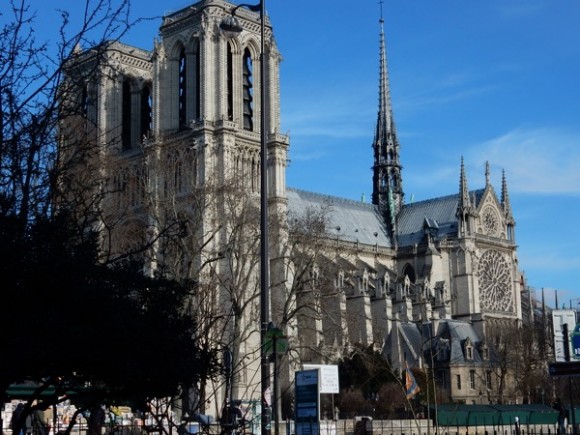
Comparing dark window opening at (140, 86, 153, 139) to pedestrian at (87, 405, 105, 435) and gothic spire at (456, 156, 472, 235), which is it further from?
pedestrian at (87, 405, 105, 435)

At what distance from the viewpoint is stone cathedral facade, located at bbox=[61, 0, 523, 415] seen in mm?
45625

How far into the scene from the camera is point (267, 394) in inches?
788

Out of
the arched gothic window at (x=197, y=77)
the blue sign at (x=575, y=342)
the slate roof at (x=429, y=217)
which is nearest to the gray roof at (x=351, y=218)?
the slate roof at (x=429, y=217)

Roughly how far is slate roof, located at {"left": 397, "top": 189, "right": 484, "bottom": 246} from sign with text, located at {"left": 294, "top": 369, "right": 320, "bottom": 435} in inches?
2997

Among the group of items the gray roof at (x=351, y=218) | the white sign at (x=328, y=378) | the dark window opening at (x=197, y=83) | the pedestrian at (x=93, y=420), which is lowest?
the pedestrian at (x=93, y=420)

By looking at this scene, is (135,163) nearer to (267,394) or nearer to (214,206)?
(214,206)

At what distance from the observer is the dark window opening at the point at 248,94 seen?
2758 inches

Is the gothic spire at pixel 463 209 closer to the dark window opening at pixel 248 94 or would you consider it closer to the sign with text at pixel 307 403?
the dark window opening at pixel 248 94

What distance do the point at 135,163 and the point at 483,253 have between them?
131ft

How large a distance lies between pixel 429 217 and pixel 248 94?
112 ft

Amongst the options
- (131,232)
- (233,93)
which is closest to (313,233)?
(131,232)

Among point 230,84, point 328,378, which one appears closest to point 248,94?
point 230,84

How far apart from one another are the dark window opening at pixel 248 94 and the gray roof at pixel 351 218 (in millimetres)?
19923

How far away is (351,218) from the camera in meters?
98.1
